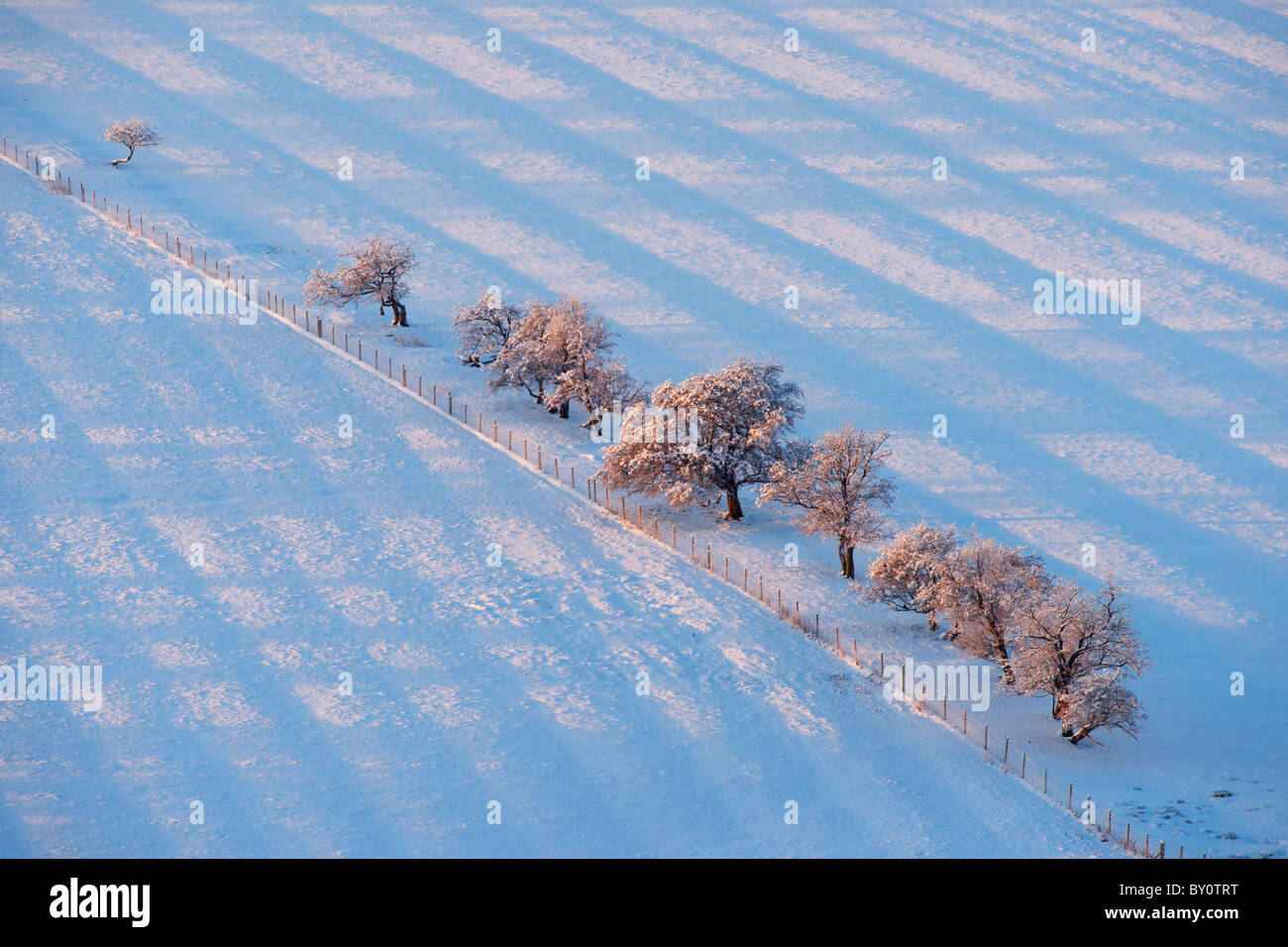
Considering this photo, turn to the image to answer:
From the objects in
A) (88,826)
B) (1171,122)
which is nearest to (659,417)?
(88,826)

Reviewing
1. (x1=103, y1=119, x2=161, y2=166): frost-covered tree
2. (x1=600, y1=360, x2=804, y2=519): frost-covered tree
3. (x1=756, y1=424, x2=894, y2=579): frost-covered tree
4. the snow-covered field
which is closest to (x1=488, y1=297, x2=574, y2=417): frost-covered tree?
the snow-covered field

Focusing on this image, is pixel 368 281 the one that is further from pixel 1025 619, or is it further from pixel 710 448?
pixel 1025 619

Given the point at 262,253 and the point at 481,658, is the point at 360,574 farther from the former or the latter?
the point at 262,253

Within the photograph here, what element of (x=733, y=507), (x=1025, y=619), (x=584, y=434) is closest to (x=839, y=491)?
(x=733, y=507)

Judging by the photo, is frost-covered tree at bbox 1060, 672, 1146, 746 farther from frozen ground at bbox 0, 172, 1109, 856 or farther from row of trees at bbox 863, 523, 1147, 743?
frozen ground at bbox 0, 172, 1109, 856

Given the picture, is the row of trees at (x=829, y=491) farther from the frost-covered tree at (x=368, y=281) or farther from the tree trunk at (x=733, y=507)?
the frost-covered tree at (x=368, y=281)

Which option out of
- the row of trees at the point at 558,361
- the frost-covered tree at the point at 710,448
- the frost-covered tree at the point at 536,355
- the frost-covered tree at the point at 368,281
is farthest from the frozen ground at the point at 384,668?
the frost-covered tree at the point at 368,281
